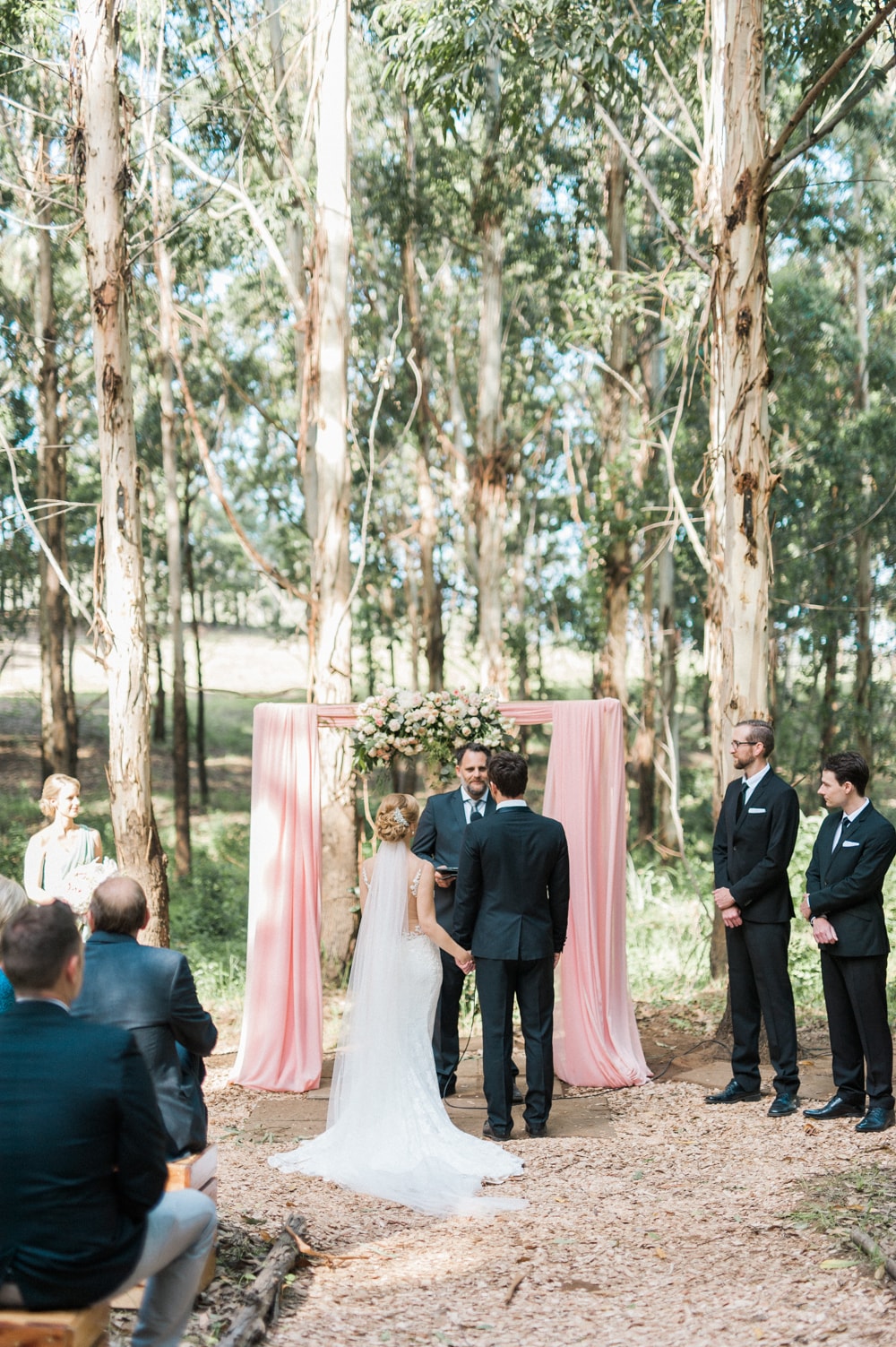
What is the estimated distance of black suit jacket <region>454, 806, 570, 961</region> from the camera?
612 centimetres

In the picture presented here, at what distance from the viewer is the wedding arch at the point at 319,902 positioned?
7473mm

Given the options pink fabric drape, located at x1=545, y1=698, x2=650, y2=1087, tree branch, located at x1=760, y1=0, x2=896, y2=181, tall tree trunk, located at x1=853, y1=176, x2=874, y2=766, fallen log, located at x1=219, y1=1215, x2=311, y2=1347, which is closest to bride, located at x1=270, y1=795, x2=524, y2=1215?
fallen log, located at x1=219, y1=1215, x2=311, y2=1347

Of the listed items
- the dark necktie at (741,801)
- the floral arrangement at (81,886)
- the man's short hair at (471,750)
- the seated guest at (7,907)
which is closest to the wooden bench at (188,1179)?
the seated guest at (7,907)

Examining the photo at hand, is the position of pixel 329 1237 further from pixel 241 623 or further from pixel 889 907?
pixel 241 623

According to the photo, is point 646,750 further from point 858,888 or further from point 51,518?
point 858,888

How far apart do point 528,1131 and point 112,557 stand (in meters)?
4.40

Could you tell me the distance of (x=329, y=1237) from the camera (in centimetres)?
468

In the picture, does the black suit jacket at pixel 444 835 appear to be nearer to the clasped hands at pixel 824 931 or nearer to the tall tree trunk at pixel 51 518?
the clasped hands at pixel 824 931

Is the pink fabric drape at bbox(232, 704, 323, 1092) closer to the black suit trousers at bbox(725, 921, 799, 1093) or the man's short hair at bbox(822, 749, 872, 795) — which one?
the black suit trousers at bbox(725, 921, 799, 1093)

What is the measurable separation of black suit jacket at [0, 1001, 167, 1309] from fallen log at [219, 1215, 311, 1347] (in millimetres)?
1127

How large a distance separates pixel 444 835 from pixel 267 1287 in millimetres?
3349

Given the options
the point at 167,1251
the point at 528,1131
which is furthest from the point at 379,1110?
the point at 167,1251

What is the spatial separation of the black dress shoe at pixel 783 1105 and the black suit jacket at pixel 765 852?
Result: 2.94 feet

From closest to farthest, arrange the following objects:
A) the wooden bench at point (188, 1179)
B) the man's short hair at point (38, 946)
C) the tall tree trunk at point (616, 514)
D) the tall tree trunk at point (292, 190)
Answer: the man's short hair at point (38, 946), the wooden bench at point (188, 1179), the tall tree trunk at point (292, 190), the tall tree trunk at point (616, 514)
